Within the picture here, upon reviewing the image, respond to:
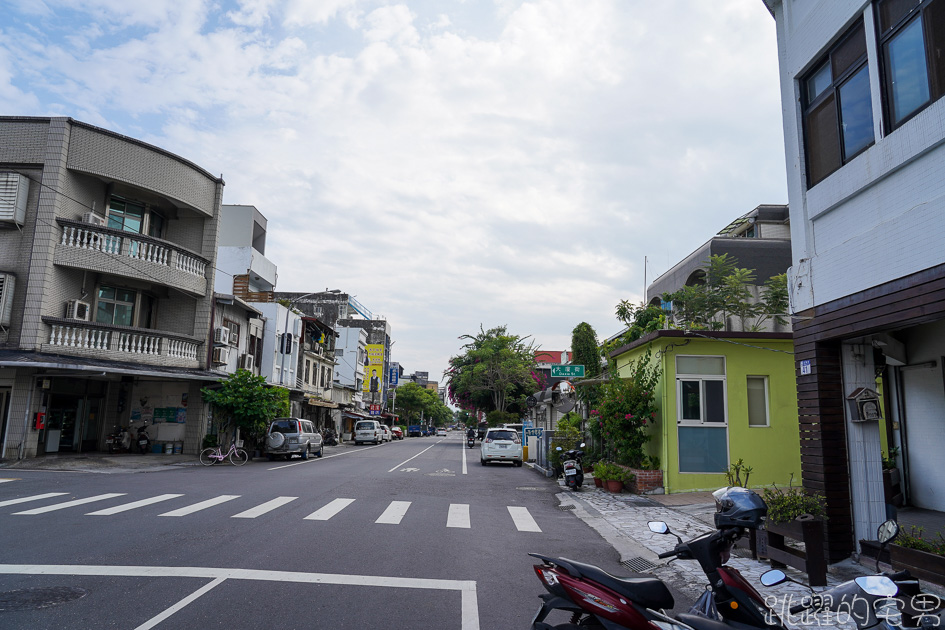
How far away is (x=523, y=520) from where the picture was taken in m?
11.3

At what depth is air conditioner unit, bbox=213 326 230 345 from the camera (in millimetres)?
25891

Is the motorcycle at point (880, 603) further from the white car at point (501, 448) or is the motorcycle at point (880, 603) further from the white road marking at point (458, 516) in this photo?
the white car at point (501, 448)

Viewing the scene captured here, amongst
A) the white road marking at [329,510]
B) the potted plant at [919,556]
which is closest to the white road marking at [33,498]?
the white road marking at [329,510]

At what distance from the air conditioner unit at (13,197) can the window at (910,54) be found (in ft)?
75.0

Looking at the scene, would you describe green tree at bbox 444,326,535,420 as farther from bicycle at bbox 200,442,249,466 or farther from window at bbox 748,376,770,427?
window at bbox 748,376,770,427

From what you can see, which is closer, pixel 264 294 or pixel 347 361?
pixel 264 294

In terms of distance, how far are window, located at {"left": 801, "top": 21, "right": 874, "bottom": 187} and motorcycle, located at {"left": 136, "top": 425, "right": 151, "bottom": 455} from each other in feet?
77.3

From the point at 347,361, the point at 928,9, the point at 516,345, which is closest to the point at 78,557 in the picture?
the point at 928,9

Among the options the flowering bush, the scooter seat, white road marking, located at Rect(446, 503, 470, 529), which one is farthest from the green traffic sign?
the scooter seat

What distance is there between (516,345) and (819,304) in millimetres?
42660

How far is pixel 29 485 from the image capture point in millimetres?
13906

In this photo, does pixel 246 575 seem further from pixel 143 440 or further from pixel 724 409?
pixel 143 440

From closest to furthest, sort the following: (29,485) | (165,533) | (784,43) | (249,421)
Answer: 1. (165,533)
2. (784,43)
3. (29,485)
4. (249,421)

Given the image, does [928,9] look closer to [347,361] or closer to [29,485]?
[29,485]
